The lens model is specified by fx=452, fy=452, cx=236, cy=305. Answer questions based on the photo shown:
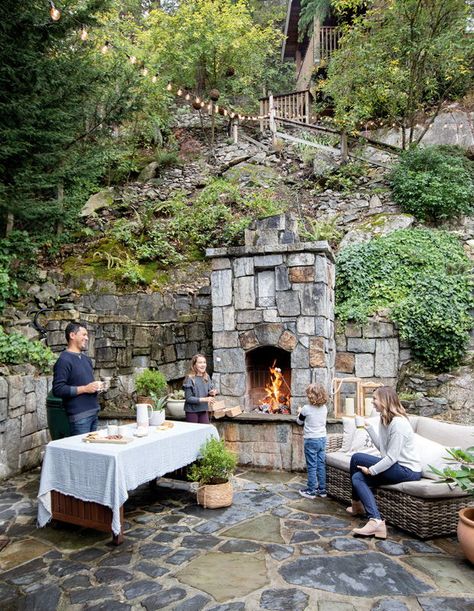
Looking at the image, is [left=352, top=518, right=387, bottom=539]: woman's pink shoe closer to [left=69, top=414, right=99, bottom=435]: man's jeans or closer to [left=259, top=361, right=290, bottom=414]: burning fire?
[left=69, top=414, right=99, bottom=435]: man's jeans

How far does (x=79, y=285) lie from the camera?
9.00 m

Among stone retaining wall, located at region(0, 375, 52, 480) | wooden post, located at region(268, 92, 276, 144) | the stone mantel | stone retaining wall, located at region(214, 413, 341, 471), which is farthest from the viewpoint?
wooden post, located at region(268, 92, 276, 144)

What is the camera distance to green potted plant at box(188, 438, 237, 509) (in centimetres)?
472

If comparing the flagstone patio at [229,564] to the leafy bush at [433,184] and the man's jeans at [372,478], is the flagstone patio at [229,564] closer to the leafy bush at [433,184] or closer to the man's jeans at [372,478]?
the man's jeans at [372,478]

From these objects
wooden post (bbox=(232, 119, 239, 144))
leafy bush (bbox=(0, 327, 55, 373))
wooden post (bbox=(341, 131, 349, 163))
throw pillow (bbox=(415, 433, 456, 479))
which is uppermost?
wooden post (bbox=(232, 119, 239, 144))

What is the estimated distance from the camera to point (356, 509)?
4.46 meters

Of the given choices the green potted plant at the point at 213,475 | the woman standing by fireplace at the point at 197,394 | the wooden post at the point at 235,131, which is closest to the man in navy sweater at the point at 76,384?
the woman standing by fireplace at the point at 197,394

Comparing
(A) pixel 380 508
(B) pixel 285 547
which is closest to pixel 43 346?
(B) pixel 285 547

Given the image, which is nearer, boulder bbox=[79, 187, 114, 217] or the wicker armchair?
the wicker armchair

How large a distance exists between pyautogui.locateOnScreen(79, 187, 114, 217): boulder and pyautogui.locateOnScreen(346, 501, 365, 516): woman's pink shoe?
8.91 metres

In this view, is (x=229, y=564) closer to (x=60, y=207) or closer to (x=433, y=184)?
(x=60, y=207)

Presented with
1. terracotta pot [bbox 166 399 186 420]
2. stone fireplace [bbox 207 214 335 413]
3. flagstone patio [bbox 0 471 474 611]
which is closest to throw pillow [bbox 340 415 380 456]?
flagstone patio [bbox 0 471 474 611]

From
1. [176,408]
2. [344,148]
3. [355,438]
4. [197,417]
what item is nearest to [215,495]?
[197,417]

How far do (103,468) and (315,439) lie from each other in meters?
2.33
